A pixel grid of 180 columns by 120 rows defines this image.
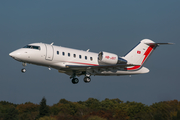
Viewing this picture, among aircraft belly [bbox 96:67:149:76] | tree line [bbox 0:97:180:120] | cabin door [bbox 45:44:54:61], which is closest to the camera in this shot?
cabin door [bbox 45:44:54:61]

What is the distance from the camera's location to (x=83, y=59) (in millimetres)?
30312

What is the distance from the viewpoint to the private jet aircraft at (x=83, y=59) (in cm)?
2824

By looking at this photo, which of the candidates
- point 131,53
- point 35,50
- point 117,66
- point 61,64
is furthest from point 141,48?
point 35,50

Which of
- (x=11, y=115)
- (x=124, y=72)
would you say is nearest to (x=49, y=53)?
(x=124, y=72)

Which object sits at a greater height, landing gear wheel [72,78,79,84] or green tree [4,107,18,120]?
landing gear wheel [72,78,79,84]

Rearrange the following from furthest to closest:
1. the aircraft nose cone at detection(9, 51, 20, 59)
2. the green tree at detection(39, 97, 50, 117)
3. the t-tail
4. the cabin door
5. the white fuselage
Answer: the green tree at detection(39, 97, 50, 117) < the t-tail < the cabin door < the white fuselage < the aircraft nose cone at detection(9, 51, 20, 59)

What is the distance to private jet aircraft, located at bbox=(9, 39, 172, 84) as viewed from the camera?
28.2m

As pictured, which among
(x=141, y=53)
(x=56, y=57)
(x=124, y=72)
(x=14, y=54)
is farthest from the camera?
(x=141, y=53)

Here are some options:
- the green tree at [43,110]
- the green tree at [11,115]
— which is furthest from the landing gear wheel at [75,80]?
the green tree at [43,110]

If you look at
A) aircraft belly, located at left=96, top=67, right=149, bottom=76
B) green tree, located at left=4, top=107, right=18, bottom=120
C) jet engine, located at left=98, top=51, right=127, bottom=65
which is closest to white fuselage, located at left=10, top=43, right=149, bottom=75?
jet engine, located at left=98, top=51, right=127, bottom=65

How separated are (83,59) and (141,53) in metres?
7.61

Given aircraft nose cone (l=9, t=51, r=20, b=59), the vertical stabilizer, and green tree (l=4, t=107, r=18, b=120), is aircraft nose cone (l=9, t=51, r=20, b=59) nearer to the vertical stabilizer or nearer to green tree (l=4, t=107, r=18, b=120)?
the vertical stabilizer

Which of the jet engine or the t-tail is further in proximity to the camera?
the t-tail

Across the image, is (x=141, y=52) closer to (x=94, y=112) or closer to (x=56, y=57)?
(x=56, y=57)
